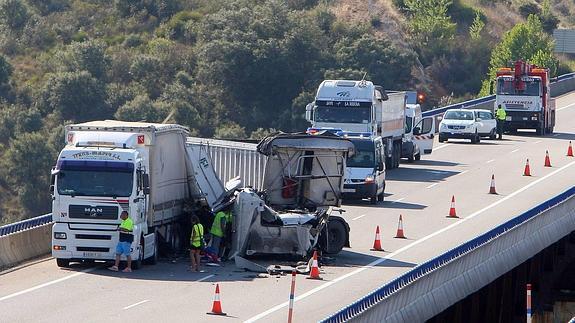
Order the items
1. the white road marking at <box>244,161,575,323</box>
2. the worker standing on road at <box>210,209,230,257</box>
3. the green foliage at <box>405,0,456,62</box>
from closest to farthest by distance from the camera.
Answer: the white road marking at <box>244,161,575,323</box>
the worker standing on road at <box>210,209,230,257</box>
the green foliage at <box>405,0,456,62</box>

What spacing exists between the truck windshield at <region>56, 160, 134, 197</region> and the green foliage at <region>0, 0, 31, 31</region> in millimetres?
70510

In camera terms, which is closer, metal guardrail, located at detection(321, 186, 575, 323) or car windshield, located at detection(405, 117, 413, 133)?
metal guardrail, located at detection(321, 186, 575, 323)

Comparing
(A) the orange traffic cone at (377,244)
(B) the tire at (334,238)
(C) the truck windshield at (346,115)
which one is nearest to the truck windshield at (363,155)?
(C) the truck windshield at (346,115)

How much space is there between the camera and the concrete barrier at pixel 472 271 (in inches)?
869

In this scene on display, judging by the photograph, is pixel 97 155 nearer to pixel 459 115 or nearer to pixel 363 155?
pixel 363 155

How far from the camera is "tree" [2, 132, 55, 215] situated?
6569 cm

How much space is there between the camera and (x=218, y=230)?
29062 millimetres

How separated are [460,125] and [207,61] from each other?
29870 millimetres

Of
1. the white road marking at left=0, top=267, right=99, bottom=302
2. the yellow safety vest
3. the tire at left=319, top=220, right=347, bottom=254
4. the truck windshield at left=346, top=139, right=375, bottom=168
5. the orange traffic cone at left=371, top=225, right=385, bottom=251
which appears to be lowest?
the white road marking at left=0, top=267, right=99, bottom=302

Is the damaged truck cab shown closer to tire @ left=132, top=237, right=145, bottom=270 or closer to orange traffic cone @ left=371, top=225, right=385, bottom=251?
orange traffic cone @ left=371, top=225, right=385, bottom=251

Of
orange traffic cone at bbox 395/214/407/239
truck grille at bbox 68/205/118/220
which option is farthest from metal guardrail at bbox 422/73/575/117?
truck grille at bbox 68/205/118/220

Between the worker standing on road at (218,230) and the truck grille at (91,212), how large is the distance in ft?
8.39

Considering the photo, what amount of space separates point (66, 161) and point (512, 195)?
61.7 ft

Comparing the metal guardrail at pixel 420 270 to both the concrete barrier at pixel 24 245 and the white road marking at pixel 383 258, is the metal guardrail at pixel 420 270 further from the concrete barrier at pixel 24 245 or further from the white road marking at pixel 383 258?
the concrete barrier at pixel 24 245
